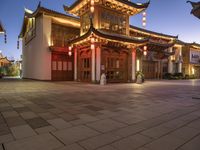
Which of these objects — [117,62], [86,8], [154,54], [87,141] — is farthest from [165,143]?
[154,54]

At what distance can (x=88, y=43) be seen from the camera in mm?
14453

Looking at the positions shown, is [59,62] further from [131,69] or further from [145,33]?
[145,33]

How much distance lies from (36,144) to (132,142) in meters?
1.46

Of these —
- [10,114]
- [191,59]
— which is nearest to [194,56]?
[191,59]

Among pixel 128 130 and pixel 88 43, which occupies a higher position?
pixel 88 43

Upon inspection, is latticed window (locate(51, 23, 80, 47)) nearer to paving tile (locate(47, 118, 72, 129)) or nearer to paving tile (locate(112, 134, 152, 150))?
paving tile (locate(47, 118, 72, 129))

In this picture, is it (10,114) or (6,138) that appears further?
(10,114)

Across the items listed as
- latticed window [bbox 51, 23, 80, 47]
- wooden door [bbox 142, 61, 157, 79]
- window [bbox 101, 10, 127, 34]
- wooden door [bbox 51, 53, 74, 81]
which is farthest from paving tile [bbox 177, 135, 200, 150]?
wooden door [bbox 142, 61, 157, 79]

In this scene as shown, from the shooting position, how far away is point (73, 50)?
17844 millimetres

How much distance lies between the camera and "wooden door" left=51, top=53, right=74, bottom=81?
56.6ft

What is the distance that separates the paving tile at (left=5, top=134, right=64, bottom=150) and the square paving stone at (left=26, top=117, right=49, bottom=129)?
587mm

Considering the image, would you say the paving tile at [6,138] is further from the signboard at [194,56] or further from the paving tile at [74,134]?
the signboard at [194,56]

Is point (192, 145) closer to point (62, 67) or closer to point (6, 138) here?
point (6, 138)

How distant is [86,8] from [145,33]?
41.0 ft
